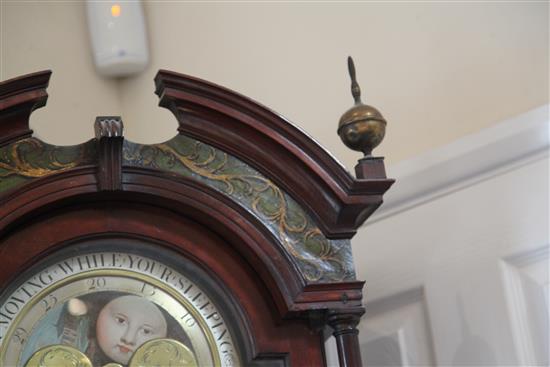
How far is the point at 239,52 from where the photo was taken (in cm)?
156

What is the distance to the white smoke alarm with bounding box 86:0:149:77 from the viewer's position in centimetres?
157

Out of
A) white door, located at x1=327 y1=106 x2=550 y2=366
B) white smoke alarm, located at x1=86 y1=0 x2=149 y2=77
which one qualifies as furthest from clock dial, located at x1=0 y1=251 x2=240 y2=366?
white smoke alarm, located at x1=86 y1=0 x2=149 y2=77

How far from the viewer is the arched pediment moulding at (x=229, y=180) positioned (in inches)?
39.0

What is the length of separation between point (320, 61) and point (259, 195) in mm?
485

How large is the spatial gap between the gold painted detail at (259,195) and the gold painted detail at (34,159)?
0.04 metres

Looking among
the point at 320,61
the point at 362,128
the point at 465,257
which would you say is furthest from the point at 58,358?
the point at 320,61

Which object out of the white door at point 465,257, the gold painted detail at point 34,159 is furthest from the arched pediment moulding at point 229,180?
the white door at point 465,257

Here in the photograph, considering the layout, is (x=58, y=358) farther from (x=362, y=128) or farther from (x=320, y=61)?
(x=320, y=61)

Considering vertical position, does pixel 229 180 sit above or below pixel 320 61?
below

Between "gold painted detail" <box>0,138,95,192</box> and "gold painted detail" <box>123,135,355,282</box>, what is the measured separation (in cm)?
4

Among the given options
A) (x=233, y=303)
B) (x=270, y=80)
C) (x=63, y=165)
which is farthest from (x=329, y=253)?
(x=270, y=80)

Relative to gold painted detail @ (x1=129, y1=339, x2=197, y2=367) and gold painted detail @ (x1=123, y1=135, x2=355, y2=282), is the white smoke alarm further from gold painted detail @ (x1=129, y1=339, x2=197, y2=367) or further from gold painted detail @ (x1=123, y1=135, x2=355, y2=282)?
gold painted detail @ (x1=129, y1=339, x2=197, y2=367)

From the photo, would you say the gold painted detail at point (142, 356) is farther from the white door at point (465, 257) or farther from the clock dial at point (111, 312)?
the white door at point (465, 257)

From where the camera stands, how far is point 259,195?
1040 mm
